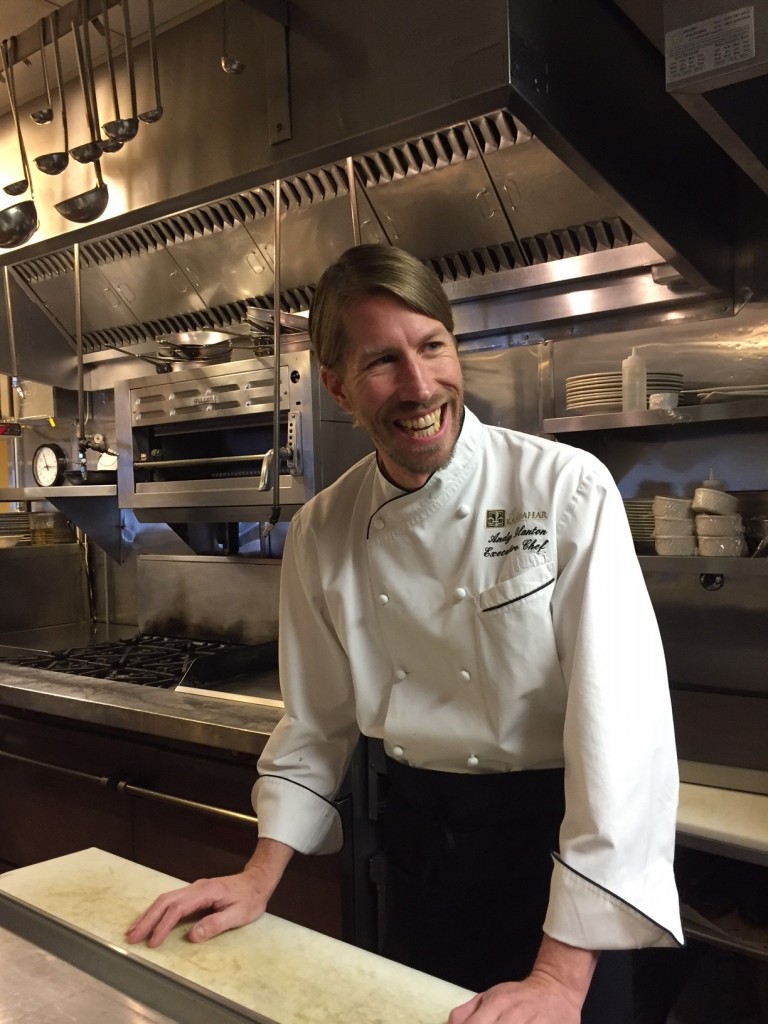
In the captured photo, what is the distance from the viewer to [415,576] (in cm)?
131

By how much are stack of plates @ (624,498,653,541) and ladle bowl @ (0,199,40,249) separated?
6.06 feet

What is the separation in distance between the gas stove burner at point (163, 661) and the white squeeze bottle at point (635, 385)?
1444 mm

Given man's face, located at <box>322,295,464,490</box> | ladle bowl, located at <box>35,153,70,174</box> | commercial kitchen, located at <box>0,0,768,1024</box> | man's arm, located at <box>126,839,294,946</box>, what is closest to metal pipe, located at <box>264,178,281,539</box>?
commercial kitchen, located at <box>0,0,768,1024</box>

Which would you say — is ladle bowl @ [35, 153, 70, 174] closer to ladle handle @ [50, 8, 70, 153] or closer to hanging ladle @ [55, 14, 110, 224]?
ladle handle @ [50, 8, 70, 153]

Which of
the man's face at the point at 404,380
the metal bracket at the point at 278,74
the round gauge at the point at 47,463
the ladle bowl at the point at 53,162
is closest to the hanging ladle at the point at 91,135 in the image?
the ladle bowl at the point at 53,162

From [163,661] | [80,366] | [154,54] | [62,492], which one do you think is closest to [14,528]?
[62,492]

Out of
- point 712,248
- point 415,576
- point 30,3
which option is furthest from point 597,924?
point 30,3

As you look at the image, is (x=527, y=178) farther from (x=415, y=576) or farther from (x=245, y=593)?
(x=245, y=593)

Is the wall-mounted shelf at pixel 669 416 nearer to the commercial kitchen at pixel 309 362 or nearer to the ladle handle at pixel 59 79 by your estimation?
the commercial kitchen at pixel 309 362

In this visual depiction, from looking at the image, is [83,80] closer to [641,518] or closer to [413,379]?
[413,379]

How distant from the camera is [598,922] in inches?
38.2

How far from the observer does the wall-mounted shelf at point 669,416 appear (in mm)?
1983

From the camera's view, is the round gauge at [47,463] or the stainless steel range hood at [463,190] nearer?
the stainless steel range hood at [463,190]

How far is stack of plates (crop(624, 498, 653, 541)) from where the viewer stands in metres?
2.23
